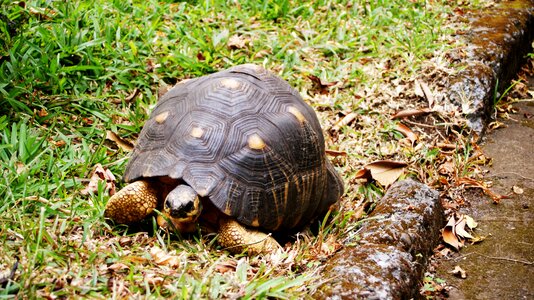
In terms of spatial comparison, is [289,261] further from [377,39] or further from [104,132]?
[377,39]

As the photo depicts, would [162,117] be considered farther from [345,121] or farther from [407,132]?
[407,132]

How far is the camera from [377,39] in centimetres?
600

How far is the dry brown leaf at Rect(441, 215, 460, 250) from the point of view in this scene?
385 cm

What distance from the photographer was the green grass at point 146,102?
115 inches

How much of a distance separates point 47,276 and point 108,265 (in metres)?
0.32

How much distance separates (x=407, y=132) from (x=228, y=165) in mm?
2149

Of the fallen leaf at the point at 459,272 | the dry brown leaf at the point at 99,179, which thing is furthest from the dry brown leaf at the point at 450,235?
the dry brown leaf at the point at 99,179

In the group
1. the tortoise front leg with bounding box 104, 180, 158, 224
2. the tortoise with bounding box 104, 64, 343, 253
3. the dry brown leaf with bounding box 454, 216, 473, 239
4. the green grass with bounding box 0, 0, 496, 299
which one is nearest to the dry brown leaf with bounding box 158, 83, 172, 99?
the green grass with bounding box 0, 0, 496, 299

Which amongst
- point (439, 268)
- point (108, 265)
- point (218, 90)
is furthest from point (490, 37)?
point (108, 265)

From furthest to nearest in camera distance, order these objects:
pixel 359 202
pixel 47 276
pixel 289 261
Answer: pixel 359 202 → pixel 289 261 → pixel 47 276

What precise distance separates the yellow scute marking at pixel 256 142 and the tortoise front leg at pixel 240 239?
450mm

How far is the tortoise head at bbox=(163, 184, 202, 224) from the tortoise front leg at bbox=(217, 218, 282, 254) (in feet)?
0.72

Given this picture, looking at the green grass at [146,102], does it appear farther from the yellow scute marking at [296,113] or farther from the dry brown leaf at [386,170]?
the yellow scute marking at [296,113]

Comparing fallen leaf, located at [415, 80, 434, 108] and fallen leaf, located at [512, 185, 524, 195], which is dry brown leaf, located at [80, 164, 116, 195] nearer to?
fallen leaf, located at [415, 80, 434, 108]
